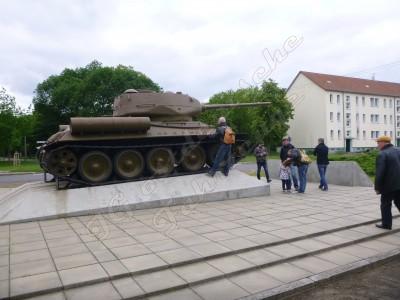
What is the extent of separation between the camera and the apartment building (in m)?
52.2

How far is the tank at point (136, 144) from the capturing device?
984 centimetres

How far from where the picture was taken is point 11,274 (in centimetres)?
495

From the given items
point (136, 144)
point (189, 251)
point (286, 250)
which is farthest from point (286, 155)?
point (189, 251)

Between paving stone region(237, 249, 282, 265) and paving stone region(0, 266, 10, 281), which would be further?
paving stone region(237, 249, 282, 265)

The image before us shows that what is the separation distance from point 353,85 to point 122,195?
2168 inches

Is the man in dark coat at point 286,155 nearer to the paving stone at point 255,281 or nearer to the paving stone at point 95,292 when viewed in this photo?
the paving stone at point 255,281

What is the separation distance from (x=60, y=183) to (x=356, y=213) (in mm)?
7693

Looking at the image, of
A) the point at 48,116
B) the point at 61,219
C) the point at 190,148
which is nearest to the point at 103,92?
the point at 48,116

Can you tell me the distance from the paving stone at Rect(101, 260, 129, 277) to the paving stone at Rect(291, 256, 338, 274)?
2473 millimetres

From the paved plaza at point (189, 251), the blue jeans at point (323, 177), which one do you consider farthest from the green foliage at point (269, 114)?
the paved plaza at point (189, 251)

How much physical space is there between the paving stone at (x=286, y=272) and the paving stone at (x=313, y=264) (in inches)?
4.8

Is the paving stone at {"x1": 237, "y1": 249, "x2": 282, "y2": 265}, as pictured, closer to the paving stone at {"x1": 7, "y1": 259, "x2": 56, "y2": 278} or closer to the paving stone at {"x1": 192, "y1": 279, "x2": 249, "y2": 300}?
the paving stone at {"x1": 192, "y1": 279, "x2": 249, "y2": 300}

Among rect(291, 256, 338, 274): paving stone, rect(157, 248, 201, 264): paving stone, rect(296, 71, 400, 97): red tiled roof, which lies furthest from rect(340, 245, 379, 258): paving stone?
rect(296, 71, 400, 97): red tiled roof

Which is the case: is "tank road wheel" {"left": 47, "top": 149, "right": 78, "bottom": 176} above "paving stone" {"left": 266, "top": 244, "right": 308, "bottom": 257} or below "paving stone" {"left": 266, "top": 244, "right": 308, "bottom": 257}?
above
